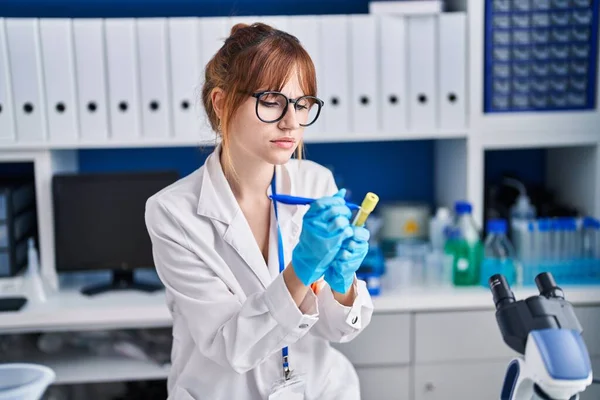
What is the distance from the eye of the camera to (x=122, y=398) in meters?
2.07

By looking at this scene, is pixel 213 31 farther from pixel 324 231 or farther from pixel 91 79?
pixel 324 231

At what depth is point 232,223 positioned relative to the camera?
4.08ft

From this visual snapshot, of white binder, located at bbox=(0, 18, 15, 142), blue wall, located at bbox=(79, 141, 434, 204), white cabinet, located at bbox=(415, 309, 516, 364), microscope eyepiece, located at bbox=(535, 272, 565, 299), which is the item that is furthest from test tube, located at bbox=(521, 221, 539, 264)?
white binder, located at bbox=(0, 18, 15, 142)

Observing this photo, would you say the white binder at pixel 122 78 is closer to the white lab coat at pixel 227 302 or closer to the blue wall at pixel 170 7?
the blue wall at pixel 170 7

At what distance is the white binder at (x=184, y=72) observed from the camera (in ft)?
6.05

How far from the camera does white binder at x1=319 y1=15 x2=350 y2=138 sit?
188 cm

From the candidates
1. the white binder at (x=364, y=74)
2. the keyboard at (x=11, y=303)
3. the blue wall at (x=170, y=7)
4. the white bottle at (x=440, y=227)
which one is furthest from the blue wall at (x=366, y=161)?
the keyboard at (x=11, y=303)

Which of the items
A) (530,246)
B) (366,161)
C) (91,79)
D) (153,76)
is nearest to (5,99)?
(91,79)

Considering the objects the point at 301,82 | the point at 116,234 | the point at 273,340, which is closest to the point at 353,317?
the point at 273,340

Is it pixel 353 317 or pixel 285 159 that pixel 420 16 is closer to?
pixel 285 159

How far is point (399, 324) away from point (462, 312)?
0.61ft

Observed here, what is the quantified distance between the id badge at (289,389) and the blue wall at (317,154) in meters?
1.05

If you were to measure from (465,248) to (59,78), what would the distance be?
1.32 m

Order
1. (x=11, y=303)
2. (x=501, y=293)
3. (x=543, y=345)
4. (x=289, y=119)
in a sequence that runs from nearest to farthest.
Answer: (x=543, y=345)
(x=501, y=293)
(x=289, y=119)
(x=11, y=303)
